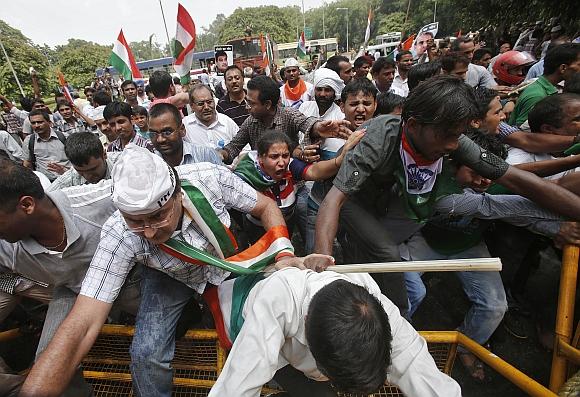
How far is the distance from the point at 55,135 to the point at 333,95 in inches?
173

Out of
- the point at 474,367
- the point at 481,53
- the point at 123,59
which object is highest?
the point at 123,59

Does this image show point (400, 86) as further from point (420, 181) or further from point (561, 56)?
point (420, 181)

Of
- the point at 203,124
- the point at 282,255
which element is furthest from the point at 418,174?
the point at 203,124

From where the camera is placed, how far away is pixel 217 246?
1791 millimetres

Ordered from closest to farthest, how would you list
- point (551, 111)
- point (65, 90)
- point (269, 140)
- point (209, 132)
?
1. point (551, 111)
2. point (269, 140)
3. point (209, 132)
4. point (65, 90)

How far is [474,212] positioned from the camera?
82.3 inches

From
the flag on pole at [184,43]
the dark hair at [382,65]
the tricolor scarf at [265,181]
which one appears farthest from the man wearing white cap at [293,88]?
the tricolor scarf at [265,181]

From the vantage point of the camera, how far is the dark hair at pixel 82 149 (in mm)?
2828

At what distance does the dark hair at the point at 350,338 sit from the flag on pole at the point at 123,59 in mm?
6486

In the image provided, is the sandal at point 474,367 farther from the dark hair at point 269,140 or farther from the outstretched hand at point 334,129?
the dark hair at point 269,140

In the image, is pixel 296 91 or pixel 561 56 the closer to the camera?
pixel 561 56

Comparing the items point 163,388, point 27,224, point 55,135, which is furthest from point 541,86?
point 55,135

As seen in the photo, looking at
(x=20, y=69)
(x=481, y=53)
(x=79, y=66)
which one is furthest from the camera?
(x=79, y=66)

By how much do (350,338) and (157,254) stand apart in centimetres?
115
